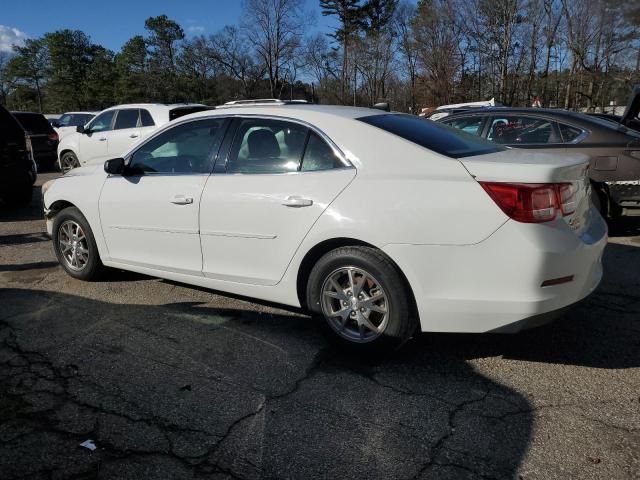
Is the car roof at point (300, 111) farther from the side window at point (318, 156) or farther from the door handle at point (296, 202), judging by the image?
the door handle at point (296, 202)

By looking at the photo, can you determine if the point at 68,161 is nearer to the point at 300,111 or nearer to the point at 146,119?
the point at 146,119

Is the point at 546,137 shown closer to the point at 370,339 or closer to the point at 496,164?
the point at 496,164

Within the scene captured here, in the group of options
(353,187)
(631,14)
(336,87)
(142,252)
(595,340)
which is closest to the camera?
(353,187)

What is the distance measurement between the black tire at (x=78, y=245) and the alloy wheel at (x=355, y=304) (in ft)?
8.32

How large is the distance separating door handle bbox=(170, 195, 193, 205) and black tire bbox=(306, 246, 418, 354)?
1.15 meters

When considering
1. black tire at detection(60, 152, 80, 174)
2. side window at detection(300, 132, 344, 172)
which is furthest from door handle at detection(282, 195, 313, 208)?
black tire at detection(60, 152, 80, 174)

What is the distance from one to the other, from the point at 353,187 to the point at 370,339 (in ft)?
3.09

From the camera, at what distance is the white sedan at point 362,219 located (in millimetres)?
2803

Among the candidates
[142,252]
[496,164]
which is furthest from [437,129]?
[142,252]

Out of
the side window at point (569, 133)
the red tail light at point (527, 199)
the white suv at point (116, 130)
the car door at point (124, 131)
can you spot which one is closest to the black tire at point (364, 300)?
the red tail light at point (527, 199)

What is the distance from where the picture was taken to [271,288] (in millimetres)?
3604

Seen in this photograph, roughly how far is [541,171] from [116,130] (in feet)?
36.3

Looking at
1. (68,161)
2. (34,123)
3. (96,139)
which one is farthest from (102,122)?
(34,123)

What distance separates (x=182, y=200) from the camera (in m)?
3.92
